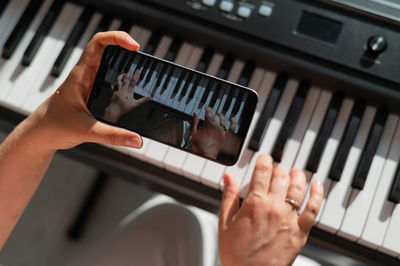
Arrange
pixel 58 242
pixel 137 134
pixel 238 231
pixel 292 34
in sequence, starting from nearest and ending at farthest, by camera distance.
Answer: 1. pixel 137 134
2. pixel 238 231
3. pixel 292 34
4. pixel 58 242

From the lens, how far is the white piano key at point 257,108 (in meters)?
0.84

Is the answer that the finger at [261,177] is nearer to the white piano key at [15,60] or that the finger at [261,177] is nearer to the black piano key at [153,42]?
the black piano key at [153,42]

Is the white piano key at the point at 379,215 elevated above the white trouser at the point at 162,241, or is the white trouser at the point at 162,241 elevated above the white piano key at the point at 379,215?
the white piano key at the point at 379,215

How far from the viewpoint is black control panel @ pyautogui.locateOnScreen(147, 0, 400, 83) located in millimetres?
833

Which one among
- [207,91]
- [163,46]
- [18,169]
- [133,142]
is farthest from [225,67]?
[18,169]

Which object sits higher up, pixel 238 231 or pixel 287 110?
pixel 287 110

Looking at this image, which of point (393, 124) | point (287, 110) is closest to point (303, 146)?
point (287, 110)

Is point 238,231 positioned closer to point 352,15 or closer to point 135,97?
point 135,97

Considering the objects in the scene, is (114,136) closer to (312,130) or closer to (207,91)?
(207,91)

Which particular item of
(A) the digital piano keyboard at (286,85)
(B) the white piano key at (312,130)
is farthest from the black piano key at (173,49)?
(B) the white piano key at (312,130)

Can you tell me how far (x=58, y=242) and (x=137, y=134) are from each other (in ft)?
2.61

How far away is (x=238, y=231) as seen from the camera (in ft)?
2.47

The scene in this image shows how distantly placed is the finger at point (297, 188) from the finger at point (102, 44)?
1.27 ft

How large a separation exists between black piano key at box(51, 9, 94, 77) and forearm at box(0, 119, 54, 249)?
0.63ft
